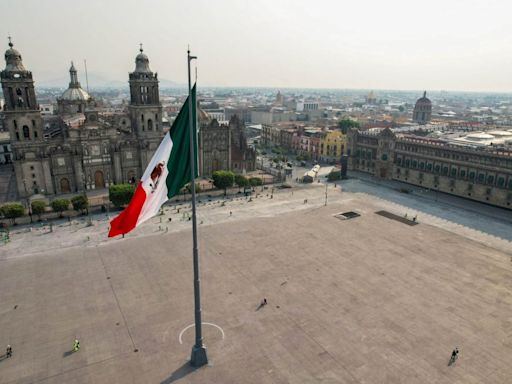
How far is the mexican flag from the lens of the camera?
2528cm

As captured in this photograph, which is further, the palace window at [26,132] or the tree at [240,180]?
the tree at [240,180]

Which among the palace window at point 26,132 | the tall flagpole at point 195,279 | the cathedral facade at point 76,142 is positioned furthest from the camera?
the palace window at point 26,132

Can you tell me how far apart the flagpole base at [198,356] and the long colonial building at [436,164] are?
245 feet

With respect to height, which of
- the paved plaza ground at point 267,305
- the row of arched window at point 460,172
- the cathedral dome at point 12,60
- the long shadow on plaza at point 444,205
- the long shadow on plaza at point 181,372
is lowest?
the long shadow on plaza at point 444,205

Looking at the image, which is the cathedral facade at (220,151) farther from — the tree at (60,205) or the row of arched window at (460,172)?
the row of arched window at (460,172)

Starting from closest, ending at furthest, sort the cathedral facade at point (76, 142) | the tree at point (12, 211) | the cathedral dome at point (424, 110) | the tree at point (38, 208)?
the tree at point (12, 211), the tree at point (38, 208), the cathedral facade at point (76, 142), the cathedral dome at point (424, 110)

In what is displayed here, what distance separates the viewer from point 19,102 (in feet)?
247

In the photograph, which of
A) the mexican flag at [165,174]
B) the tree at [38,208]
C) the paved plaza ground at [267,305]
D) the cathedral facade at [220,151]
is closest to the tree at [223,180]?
the paved plaza ground at [267,305]

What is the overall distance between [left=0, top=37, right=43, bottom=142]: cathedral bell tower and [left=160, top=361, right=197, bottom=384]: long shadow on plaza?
66.6 m

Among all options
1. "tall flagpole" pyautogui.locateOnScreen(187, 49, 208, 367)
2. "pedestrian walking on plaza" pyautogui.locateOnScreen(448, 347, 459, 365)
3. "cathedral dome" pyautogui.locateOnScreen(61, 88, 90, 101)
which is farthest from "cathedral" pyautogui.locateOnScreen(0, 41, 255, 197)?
"pedestrian walking on plaza" pyautogui.locateOnScreen(448, 347, 459, 365)

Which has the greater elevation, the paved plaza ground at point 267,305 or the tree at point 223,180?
the tree at point 223,180

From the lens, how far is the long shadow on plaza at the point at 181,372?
29969mm

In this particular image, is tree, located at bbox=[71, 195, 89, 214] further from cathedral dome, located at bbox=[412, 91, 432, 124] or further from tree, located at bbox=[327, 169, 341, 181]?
cathedral dome, located at bbox=[412, 91, 432, 124]

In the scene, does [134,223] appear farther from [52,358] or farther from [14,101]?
[14,101]
